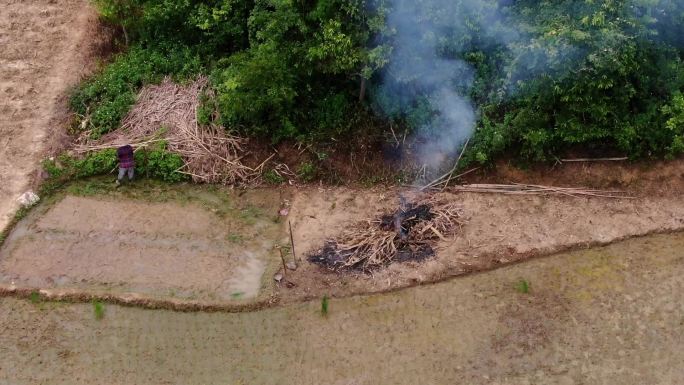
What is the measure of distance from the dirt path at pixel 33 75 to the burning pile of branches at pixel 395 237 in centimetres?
531

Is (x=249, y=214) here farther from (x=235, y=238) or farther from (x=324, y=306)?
(x=324, y=306)

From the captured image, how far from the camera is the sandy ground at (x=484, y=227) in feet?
28.3

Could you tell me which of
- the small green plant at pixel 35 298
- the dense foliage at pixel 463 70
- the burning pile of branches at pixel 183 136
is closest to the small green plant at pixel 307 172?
the dense foliage at pixel 463 70

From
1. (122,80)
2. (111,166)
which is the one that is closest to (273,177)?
(111,166)

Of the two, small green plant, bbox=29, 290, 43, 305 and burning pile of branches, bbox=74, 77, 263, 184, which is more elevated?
burning pile of branches, bbox=74, 77, 263, 184

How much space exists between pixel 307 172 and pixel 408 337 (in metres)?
3.38

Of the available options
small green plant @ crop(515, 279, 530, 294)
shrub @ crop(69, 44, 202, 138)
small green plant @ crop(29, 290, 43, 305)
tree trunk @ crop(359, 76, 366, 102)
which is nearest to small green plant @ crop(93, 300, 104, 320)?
small green plant @ crop(29, 290, 43, 305)

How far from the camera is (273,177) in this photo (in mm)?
10023

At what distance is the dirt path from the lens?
1013cm

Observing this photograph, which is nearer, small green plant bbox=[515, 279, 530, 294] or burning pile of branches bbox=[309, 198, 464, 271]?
small green plant bbox=[515, 279, 530, 294]

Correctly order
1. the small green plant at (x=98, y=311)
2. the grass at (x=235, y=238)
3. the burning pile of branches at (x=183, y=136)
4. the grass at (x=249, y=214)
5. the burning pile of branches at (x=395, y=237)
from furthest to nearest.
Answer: the burning pile of branches at (x=183, y=136), the grass at (x=249, y=214), the grass at (x=235, y=238), the burning pile of branches at (x=395, y=237), the small green plant at (x=98, y=311)

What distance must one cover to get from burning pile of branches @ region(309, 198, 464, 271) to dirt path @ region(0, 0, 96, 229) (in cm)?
531

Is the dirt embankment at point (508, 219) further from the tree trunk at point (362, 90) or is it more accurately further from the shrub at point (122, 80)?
the shrub at point (122, 80)

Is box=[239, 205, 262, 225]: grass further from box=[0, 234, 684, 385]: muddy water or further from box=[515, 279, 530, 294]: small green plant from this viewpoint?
box=[515, 279, 530, 294]: small green plant
